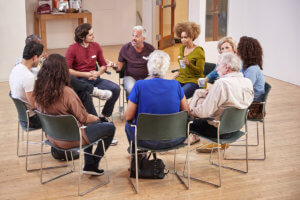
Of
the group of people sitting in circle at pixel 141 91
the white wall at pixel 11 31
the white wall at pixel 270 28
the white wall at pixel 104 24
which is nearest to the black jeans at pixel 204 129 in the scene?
the group of people sitting in circle at pixel 141 91

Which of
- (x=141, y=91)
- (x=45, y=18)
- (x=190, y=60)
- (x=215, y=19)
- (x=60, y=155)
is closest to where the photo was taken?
(x=141, y=91)

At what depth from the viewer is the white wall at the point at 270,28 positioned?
7703 millimetres

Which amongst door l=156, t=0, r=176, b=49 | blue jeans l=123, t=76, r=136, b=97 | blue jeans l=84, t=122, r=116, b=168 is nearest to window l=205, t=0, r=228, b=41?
door l=156, t=0, r=176, b=49

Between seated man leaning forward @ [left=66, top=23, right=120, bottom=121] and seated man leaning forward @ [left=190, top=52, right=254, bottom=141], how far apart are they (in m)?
1.57

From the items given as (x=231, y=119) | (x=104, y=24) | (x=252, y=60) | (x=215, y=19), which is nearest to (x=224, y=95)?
(x=231, y=119)

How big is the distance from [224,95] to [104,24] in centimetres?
744

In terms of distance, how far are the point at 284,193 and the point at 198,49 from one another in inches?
87.6

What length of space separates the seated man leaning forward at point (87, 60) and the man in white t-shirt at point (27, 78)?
0.87m

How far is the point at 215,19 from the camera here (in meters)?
9.27

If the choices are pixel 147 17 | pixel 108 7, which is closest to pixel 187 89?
pixel 147 17

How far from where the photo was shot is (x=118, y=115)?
6.12m

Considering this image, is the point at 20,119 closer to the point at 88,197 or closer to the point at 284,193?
the point at 88,197

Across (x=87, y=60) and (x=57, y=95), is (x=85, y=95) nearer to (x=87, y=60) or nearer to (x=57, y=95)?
(x=87, y=60)

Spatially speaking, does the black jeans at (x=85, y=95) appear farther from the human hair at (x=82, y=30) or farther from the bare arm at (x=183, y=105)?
the bare arm at (x=183, y=105)
